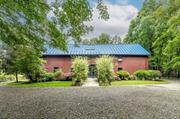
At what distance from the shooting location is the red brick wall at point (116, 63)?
39750 millimetres

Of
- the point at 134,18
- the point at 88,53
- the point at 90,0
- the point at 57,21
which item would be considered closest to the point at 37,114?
the point at 57,21

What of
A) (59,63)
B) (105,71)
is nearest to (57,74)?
(59,63)

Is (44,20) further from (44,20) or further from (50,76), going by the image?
(50,76)

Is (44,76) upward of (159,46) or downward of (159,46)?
downward

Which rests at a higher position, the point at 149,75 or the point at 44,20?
the point at 44,20

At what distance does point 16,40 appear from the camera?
12.3m

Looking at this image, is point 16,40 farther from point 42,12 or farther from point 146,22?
point 146,22

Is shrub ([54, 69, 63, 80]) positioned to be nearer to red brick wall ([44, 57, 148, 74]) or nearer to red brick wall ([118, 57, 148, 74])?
red brick wall ([44, 57, 148, 74])

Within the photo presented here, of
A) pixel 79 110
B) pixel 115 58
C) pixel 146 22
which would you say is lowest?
pixel 79 110

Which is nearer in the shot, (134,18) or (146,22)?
(146,22)

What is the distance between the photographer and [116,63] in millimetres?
40156

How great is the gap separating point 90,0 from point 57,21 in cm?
219

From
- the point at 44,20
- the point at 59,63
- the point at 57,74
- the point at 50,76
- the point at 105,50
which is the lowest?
the point at 50,76

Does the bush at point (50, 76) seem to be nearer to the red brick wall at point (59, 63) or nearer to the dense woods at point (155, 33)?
the red brick wall at point (59, 63)
